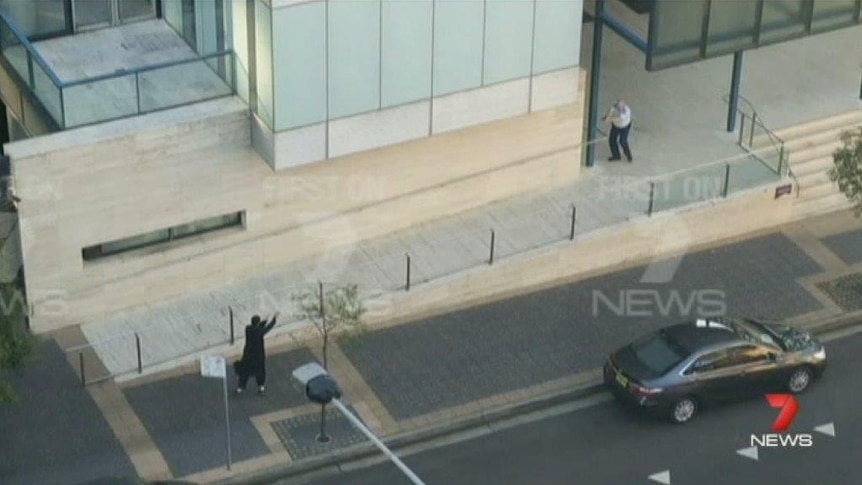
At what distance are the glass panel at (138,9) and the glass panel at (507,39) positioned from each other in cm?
696

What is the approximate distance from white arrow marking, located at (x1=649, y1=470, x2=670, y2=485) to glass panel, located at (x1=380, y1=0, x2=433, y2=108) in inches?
324

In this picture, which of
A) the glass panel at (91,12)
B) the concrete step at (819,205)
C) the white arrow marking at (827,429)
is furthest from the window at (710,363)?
the glass panel at (91,12)

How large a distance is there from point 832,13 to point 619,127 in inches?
189

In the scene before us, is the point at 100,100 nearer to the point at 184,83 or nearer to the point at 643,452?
the point at 184,83

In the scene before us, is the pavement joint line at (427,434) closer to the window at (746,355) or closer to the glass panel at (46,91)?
the window at (746,355)

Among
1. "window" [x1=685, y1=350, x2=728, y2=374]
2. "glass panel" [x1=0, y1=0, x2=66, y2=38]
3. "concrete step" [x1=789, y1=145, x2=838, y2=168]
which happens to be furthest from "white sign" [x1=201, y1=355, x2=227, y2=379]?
"concrete step" [x1=789, y1=145, x2=838, y2=168]

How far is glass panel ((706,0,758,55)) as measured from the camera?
122 feet

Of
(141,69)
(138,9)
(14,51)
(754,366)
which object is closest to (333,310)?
(141,69)

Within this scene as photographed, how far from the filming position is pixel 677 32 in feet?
121

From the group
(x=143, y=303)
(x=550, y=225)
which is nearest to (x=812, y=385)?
(x=550, y=225)

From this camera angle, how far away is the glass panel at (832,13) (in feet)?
127

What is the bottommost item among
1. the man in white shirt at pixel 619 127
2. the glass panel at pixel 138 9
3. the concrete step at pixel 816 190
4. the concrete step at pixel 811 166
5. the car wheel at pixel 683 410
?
the car wheel at pixel 683 410

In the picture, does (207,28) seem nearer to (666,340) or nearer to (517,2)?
(517,2)

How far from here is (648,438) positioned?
33.2 m
